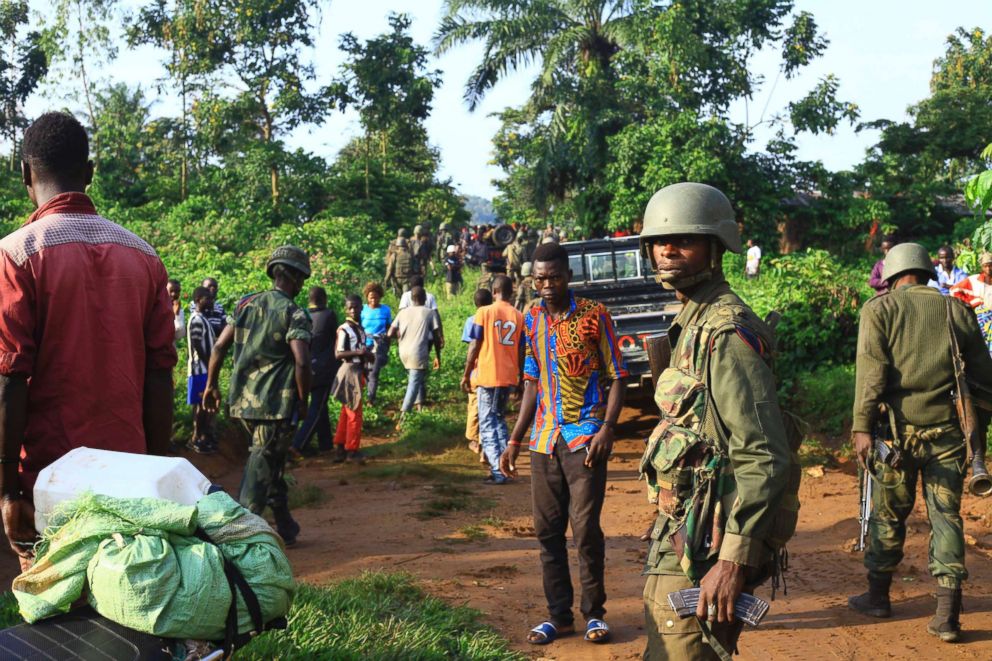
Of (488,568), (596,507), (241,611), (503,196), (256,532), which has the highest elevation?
(503,196)

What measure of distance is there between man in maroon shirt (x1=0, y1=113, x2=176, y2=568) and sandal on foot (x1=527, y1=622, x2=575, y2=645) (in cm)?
254

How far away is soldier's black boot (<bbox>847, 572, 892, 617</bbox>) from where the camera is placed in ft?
18.2

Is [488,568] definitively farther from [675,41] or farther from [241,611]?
[675,41]

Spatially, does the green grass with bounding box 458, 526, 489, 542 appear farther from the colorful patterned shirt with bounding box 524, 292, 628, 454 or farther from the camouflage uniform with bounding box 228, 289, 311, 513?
the colorful patterned shirt with bounding box 524, 292, 628, 454

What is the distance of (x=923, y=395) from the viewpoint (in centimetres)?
523

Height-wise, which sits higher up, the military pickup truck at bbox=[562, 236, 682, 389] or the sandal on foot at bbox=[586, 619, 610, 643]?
the military pickup truck at bbox=[562, 236, 682, 389]

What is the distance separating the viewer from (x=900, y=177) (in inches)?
1169

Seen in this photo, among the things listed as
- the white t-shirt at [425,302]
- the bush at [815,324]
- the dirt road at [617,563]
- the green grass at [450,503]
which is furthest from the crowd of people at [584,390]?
the bush at [815,324]

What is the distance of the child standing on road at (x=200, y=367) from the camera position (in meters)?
10.5

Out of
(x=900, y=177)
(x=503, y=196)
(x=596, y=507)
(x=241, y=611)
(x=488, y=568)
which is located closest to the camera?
(x=241, y=611)

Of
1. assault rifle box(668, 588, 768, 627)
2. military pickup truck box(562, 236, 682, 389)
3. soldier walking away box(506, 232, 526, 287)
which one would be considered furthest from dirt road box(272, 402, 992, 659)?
soldier walking away box(506, 232, 526, 287)

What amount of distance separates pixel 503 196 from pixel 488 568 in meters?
41.6

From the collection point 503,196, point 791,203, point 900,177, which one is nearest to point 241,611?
point 791,203

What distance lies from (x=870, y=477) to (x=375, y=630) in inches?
109
